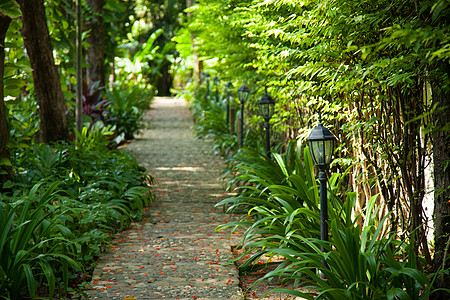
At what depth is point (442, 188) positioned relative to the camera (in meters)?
3.54

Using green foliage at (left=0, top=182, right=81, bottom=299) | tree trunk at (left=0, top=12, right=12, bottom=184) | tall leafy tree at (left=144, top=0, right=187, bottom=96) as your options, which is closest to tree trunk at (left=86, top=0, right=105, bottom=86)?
tree trunk at (left=0, top=12, right=12, bottom=184)

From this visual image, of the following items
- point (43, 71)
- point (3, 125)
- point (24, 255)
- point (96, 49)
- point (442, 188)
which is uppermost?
point (96, 49)

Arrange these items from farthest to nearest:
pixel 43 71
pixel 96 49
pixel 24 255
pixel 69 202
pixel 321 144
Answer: pixel 96 49 < pixel 43 71 < pixel 69 202 < pixel 321 144 < pixel 24 255

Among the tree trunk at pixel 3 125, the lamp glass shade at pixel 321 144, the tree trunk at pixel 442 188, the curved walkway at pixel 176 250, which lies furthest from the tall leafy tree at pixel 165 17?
the tree trunk at pixel 442 188

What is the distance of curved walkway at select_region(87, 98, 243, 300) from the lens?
14.2 ft

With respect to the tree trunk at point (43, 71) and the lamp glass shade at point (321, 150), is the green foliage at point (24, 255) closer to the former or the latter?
the lamp glass shade at point (321, 150)

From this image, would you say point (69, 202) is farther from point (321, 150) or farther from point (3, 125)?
point (321, 150)

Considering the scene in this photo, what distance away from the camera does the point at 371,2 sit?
13.3 ft

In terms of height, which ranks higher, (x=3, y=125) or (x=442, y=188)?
(x=3, y=125)

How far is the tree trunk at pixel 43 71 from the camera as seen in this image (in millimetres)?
7637

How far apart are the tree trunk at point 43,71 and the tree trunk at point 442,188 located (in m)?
5.94

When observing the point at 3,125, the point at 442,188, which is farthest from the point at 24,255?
the point at 442,188

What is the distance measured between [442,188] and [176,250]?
2.81 metres

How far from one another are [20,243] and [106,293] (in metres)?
0.77
